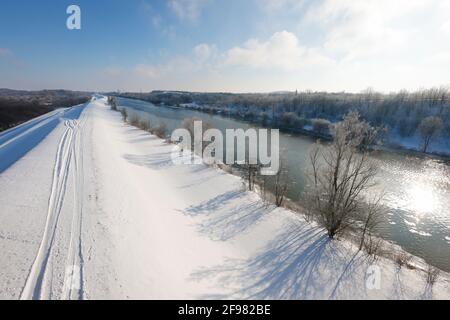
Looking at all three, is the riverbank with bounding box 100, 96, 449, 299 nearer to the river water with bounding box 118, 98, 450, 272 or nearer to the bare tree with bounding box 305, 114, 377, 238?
the bare tree with bounding box 305, 114, 377, 238

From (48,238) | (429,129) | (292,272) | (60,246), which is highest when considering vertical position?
(429,129)

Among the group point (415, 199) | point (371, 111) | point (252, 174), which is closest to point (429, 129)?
point (371, 111)

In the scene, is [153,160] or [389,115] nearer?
[153,160]

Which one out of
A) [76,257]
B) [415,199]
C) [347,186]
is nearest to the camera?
[76,257]

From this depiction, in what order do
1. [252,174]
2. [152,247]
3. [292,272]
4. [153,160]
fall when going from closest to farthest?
1. [152,247]
2. [292,272]
3. [252,174]
4. [153,160]

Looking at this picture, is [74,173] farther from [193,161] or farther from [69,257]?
[193,161]

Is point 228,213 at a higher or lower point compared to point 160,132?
lower

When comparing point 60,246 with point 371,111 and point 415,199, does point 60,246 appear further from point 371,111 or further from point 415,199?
point 371,111

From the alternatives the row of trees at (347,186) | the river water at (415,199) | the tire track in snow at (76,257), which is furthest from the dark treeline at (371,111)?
the tire track in snow at (76,257)

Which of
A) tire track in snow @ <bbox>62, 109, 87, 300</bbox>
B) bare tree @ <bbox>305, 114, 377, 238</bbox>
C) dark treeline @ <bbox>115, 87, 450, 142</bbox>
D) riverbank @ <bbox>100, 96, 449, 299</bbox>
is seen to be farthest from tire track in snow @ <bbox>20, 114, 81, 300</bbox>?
dark treeline @ <bbox>115, 87, 450, 142</bbox>
